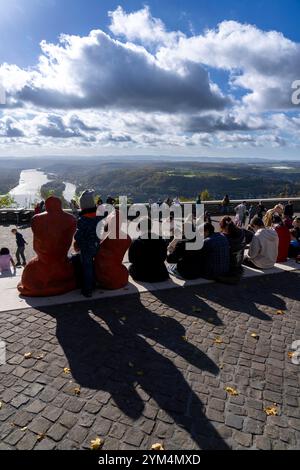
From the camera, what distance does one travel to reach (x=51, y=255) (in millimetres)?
6047

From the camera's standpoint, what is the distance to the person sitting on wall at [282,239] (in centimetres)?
886

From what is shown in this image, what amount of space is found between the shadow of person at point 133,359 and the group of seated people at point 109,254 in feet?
2.33

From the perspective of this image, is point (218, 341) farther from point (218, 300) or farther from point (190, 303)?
point (218, 300)

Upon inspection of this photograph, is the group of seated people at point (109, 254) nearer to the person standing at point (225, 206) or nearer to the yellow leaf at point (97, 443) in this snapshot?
the yellow leaf at point (97, 443)

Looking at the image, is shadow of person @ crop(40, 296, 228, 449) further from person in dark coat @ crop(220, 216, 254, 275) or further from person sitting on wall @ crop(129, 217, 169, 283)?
person in dark coat @ crop(220, 216, 254, 275)

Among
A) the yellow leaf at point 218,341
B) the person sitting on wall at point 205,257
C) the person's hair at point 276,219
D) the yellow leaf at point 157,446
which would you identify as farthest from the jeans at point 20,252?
the yellow leaf at point 157,446

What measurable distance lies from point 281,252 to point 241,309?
357 centimetres

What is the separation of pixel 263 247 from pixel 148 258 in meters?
3.21

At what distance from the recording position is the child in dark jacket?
602cm

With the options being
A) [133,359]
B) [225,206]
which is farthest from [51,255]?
[225,206]

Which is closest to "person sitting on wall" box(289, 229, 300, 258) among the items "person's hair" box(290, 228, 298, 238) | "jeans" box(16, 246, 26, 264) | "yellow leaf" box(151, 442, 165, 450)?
"person's hair" box(290, 228, 298, 238)

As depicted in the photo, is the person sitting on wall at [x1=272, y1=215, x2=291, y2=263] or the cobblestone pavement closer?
the cobblestone pavement

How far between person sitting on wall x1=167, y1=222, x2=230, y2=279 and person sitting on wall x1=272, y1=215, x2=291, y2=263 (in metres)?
2.41
